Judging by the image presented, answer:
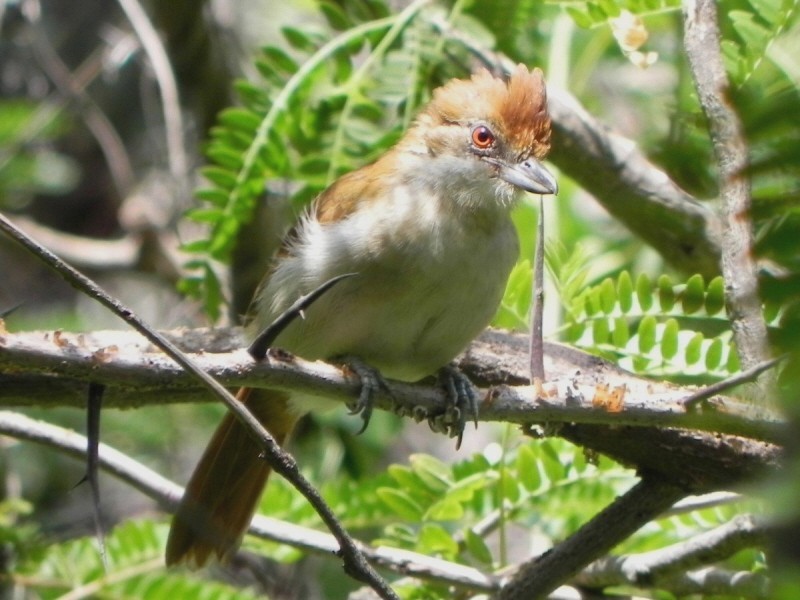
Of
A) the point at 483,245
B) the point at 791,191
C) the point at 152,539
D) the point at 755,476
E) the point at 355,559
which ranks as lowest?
the point at 152,539

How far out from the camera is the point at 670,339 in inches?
114

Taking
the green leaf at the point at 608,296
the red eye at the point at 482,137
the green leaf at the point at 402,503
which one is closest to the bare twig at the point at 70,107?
the red eye at the point at 482,137

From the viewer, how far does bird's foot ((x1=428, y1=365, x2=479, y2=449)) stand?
264 cm

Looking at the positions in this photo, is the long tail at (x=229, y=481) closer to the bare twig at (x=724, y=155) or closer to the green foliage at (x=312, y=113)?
the green foliage at (x=312, y=113)

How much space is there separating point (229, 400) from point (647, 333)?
1536 millimetres

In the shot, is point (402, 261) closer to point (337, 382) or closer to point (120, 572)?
point (337, 382)

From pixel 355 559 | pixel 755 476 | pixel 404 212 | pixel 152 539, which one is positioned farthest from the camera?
pixel 152 539

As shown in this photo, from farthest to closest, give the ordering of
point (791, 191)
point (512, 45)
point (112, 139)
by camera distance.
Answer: point (112, 139), point (512, 45), point (791, 191)

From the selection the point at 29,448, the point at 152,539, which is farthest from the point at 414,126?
the point at 29,448

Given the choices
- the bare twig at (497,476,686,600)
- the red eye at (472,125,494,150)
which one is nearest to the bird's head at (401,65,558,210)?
the red eye at (472,125,494,150)

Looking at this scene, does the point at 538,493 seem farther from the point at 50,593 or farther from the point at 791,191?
the point at 791,191

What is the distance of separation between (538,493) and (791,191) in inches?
92.4

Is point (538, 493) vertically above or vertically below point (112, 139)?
below

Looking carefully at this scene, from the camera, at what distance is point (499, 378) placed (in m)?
3.16
